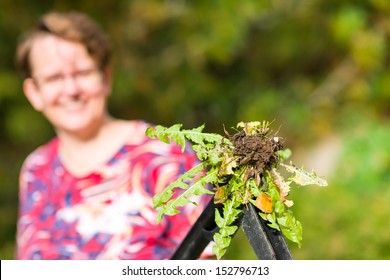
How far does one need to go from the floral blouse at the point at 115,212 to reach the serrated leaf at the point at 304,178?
0.87m

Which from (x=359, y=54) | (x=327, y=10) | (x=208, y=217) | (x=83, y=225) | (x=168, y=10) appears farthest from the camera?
(x=327, y=10)

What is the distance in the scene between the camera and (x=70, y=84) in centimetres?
265

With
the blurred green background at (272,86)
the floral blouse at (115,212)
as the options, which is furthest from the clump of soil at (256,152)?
the blurred green background at (272,86)

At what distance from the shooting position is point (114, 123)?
2715 mm

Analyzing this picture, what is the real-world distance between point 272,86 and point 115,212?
5.31m

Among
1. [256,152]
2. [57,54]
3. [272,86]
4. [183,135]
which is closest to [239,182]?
[256,152]

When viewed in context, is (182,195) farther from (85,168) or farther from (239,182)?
(85,168)

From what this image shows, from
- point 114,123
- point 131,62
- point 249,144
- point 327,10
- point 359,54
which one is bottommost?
point 249,144

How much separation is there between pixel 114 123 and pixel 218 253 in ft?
4.01

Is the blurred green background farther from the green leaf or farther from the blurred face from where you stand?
the green leaf

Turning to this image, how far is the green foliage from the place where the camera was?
1527 millimetres
